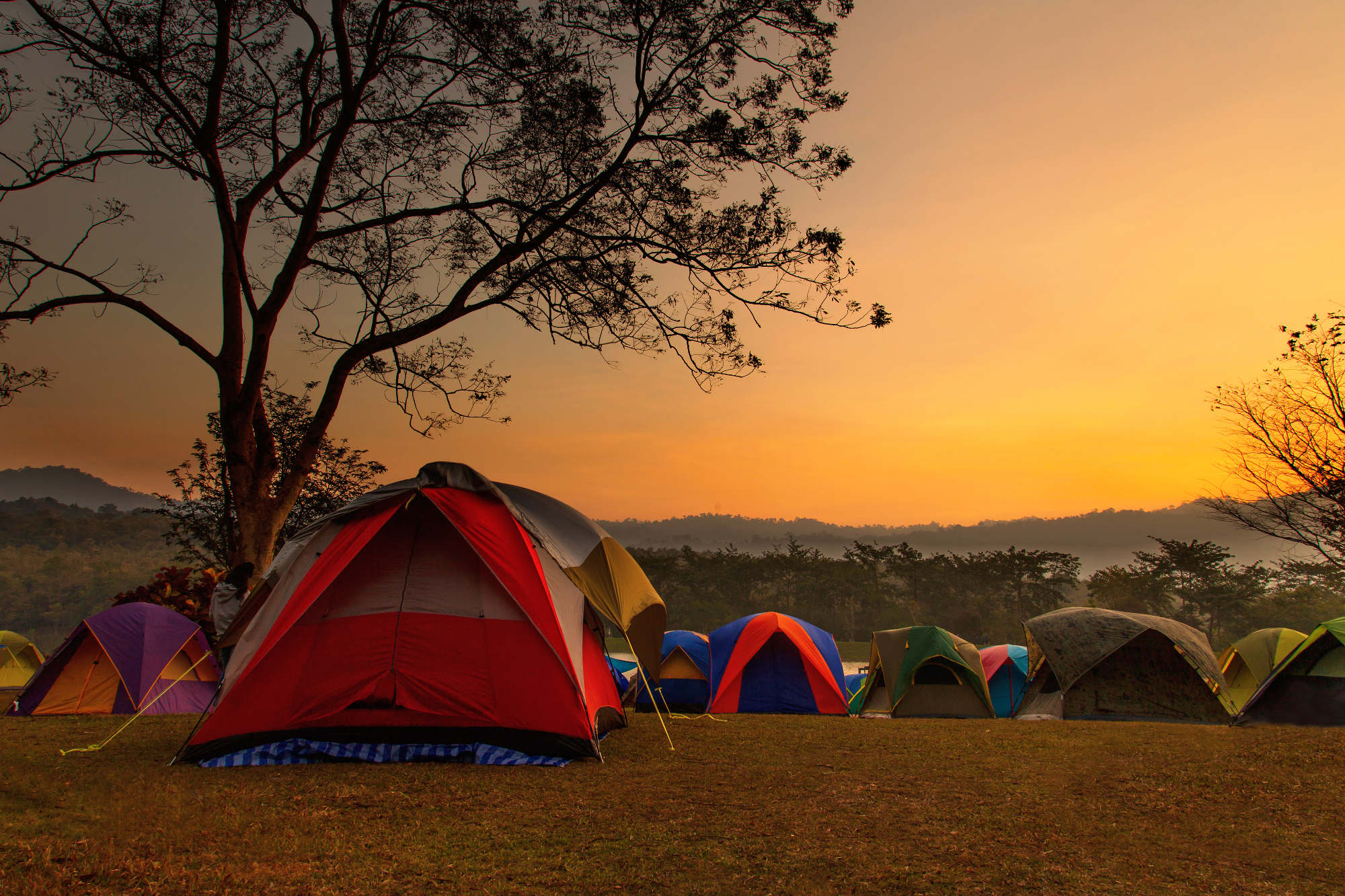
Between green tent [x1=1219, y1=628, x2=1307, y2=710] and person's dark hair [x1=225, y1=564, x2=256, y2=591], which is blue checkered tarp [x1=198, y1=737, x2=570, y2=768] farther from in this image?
green tent [x1=1219, y1=628, x2=1307, y2=710]

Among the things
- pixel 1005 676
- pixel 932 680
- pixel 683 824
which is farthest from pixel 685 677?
pixel 683 824

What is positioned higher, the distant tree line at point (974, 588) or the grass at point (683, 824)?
the grass at point (683, 824)

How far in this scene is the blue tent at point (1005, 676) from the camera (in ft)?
46.2

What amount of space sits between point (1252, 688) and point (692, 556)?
2021 inches

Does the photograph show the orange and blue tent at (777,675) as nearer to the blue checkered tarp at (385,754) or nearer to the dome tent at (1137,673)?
the dome tent at (1137,673)

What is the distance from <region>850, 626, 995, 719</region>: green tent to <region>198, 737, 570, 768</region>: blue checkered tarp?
9.18m

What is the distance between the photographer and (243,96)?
12.2m

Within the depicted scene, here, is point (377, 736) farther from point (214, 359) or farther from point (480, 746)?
point (214, 359)

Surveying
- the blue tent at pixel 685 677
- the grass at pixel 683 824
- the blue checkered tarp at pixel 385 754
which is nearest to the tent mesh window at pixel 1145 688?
the grass at pixel 683 824

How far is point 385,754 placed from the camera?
18.1 ft

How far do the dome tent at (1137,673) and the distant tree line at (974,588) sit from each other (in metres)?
40.0

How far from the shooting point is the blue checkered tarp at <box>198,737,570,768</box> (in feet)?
17.6

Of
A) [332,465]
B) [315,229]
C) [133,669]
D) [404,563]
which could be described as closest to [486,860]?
[404,563]

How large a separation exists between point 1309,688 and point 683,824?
1077 centimetres
